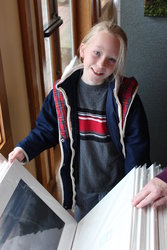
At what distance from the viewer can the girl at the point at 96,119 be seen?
978 millimetres

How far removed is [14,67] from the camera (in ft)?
3.69

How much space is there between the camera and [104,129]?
1.06 m

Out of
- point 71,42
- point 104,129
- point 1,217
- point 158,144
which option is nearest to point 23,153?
point 104,129

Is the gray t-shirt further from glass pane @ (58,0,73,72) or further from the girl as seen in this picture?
glass pane @ (58,0,73,72)

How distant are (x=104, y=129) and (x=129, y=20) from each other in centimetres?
52

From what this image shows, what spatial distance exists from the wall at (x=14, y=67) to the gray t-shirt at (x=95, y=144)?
0.84ft

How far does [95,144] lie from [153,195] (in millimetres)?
438

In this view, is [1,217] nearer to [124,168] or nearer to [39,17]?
[124,168]

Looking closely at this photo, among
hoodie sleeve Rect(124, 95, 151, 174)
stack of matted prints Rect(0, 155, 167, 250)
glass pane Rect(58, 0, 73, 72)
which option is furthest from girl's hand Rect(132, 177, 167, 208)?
glass pane Rect(58, 0, 73, 72)

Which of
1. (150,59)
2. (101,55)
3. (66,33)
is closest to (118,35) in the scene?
(101,55)

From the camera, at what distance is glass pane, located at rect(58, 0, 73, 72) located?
2.66m

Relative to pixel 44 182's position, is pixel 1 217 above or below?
above

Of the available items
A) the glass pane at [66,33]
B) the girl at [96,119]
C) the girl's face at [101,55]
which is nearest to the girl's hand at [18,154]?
the girl at [96,119]

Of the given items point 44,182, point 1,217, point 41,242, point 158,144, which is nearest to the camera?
point 1,217
